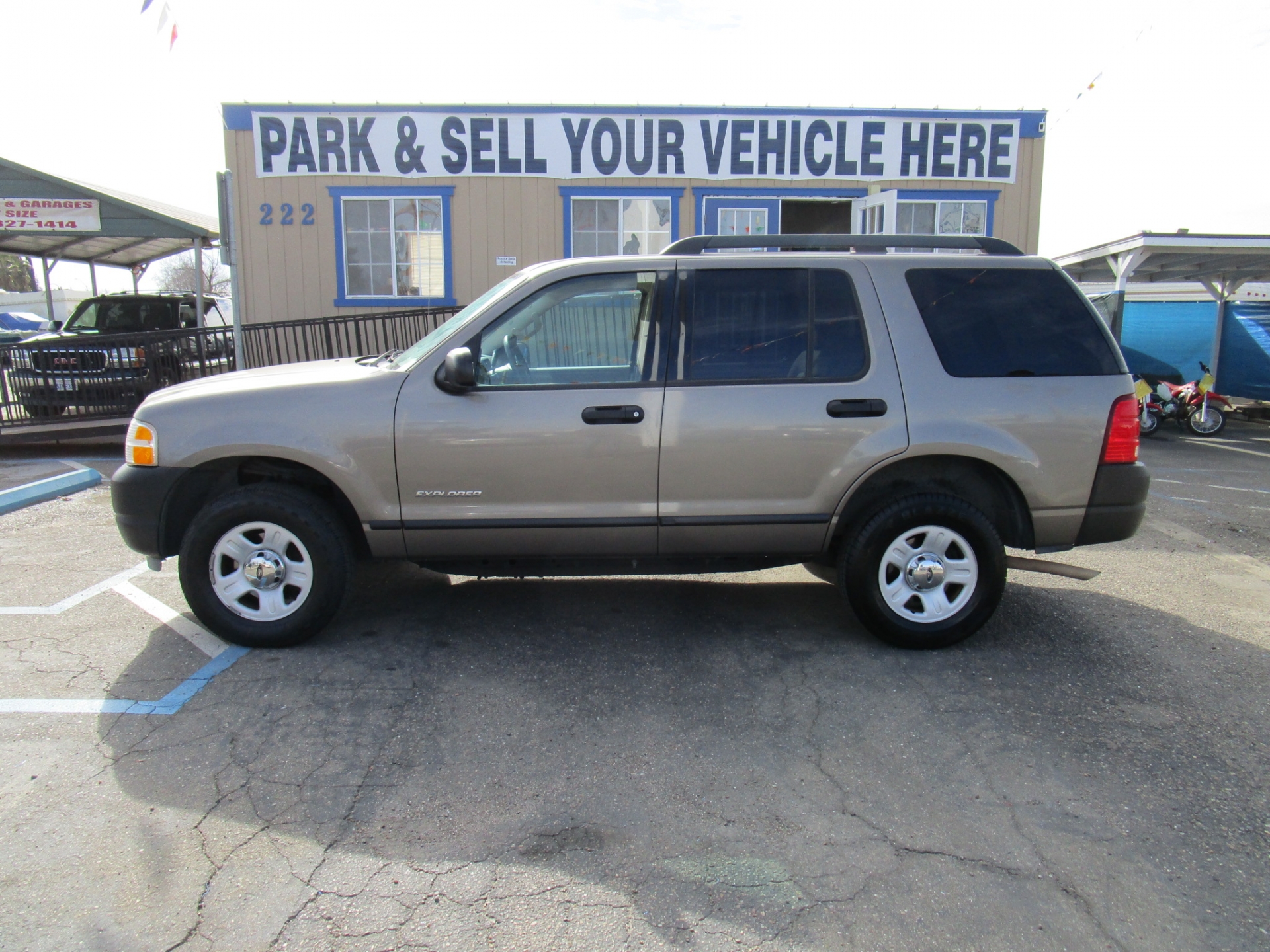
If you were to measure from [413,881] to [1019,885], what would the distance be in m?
1.78

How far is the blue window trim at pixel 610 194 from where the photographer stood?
41.0ft

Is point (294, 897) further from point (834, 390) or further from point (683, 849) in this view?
point (834, 390)

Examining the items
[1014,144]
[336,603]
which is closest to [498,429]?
[336,603]

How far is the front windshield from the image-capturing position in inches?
165

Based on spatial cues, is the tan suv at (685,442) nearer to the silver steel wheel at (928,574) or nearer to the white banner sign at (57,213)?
the silver steel wheel at (928,574)

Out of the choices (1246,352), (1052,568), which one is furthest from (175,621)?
(1246,352)

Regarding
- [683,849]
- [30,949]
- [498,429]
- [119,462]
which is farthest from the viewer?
[119,462]

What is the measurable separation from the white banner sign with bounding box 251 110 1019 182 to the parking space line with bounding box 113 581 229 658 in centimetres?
873

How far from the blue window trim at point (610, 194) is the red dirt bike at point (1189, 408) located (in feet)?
25.0

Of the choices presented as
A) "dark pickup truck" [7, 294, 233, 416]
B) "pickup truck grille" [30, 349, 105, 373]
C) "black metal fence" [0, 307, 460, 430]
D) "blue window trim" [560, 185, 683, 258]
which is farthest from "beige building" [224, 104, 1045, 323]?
"pickup truck grille" [30, 349, 105, 373]

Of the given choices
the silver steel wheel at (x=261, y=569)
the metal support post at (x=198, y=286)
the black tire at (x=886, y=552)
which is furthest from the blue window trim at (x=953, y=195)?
the silver steel wheel at (x=261, y=569)

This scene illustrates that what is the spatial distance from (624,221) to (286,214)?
15.8 ft

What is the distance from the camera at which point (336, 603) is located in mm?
4215

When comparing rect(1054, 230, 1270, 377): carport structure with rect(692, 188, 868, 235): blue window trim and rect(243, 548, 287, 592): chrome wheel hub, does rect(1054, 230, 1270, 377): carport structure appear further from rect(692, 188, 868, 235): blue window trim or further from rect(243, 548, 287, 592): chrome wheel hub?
rect(243, 548, 287, 592): chrome wheel hub
